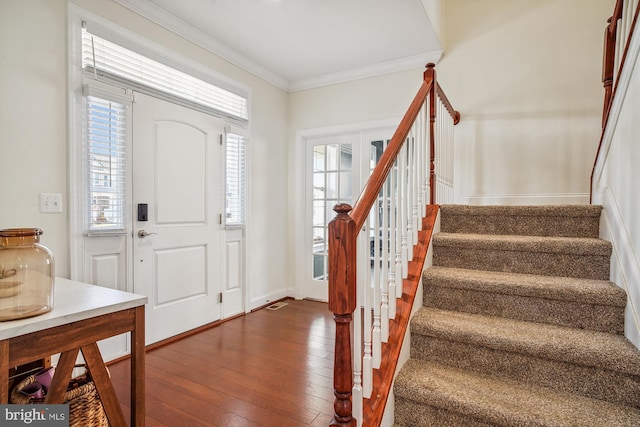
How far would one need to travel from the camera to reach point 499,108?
3.05 meters

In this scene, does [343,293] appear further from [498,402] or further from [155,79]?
[155,79]

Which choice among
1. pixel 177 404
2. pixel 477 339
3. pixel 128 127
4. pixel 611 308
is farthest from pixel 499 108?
pixel 177 404

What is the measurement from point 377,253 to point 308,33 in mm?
2338

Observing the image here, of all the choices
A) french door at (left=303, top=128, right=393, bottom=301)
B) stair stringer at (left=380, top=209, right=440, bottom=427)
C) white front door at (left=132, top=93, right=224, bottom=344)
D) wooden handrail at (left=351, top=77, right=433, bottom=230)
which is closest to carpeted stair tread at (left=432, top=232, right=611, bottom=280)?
stair stringer at (left=380, top=209, right=440, bottom=427)

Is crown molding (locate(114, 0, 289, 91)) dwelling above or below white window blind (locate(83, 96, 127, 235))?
above

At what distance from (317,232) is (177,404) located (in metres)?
2.49

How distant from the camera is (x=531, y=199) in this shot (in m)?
2.94

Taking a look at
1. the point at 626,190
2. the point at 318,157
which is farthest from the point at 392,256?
the point at 318,157

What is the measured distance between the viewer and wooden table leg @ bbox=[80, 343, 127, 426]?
1.19 metres

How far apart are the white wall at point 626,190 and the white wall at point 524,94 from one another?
45.5 inches

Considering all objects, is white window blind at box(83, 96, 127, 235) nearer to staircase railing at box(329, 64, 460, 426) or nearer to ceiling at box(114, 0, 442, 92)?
ceiling at box(114, 0, 442, 92)

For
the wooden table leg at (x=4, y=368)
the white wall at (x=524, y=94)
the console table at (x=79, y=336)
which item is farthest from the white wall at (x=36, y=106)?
the white wall at (x=524, y=94)

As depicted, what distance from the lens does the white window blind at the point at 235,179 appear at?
10.7 feet

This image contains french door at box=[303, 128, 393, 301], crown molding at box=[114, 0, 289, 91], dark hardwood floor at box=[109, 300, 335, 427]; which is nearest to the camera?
dark hardwood floor at box=[109, 300, 335, 427]
